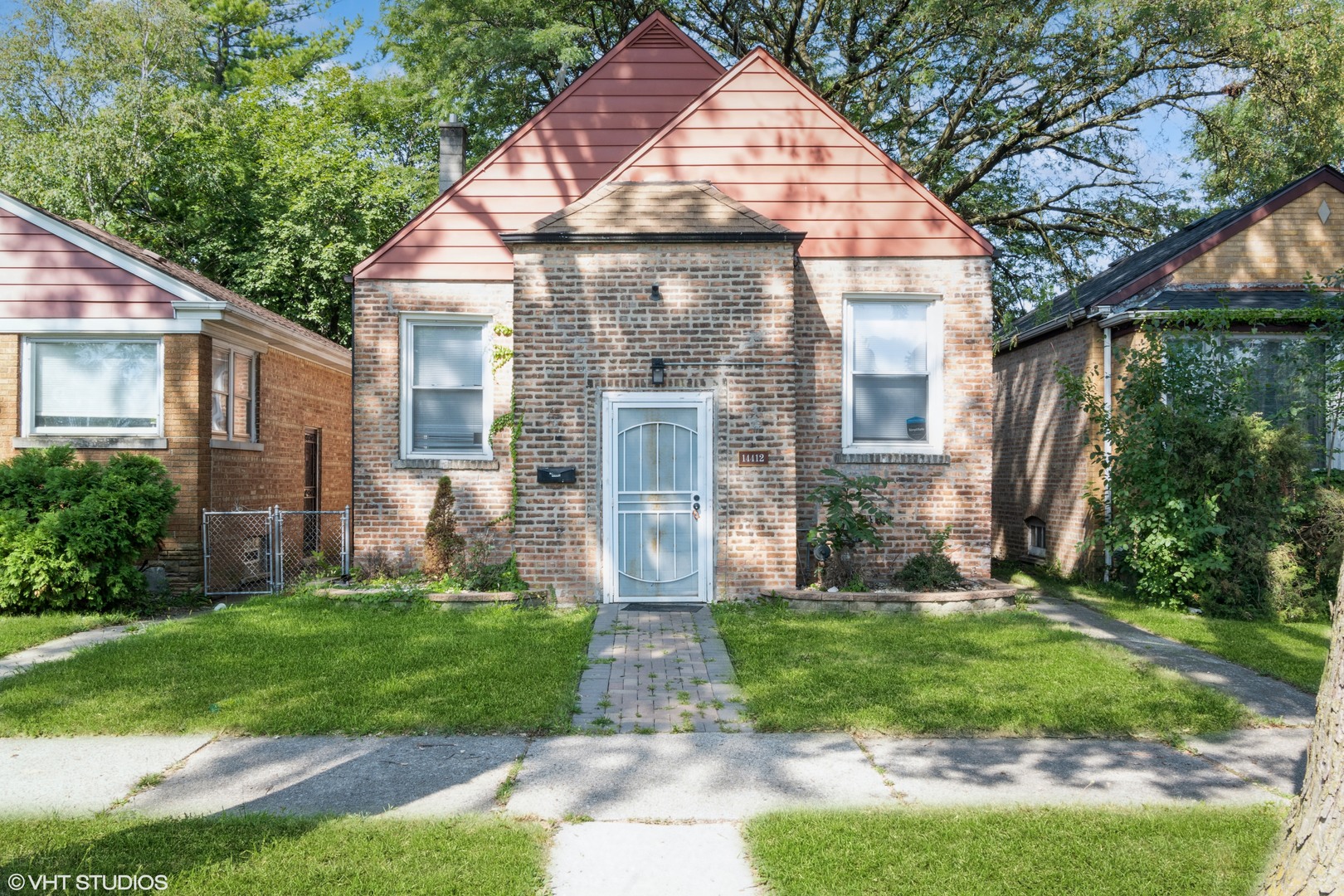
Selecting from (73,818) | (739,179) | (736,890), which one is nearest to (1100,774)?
(736,890)

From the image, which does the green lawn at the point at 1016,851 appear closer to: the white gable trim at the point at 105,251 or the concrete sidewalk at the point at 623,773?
the concrete sidewalk at the point at 623,773

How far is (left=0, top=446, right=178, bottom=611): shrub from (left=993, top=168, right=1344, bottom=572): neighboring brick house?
12.0 metres

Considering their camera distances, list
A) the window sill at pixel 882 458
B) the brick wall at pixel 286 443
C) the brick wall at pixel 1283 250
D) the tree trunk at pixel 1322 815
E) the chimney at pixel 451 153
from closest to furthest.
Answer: the tree trunk at pixel 1322 815 < the window sill at pixel 882 458 < the brick wall at pixel 286 443 < the brick wall at pixel 1283 250 < the chimney at pixel 451 153

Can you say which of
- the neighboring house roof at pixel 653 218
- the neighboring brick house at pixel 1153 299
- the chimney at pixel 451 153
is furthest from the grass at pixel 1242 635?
the chimney at pixel 451 153

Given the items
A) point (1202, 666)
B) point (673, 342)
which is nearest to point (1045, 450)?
point (1202, 666)

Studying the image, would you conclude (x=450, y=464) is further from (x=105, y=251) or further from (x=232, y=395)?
(x=105, y=251)

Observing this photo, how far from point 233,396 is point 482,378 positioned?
3.87 m

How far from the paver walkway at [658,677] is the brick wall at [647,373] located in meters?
1.05

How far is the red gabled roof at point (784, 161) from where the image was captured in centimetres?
1123

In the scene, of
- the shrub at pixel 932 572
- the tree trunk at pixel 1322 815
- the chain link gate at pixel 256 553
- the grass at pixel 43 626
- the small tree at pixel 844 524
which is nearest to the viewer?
the tree trunk at pixel 1322 815

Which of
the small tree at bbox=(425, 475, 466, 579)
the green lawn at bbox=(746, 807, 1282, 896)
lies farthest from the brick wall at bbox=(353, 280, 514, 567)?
the green lawn at bbox=(746, 807, 1282, 896)

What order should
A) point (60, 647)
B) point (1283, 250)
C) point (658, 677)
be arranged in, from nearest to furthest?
point (658, 677)
point (60, 647)
point (1283, 250)

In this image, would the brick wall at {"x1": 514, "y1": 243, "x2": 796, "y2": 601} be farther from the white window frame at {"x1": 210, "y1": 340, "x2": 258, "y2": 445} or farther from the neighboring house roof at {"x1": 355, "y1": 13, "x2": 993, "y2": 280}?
the white window frame at {"x1": 210, "y1": 340, "x2": 258, "y2": 445}

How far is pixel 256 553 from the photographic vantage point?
13.5 metres
